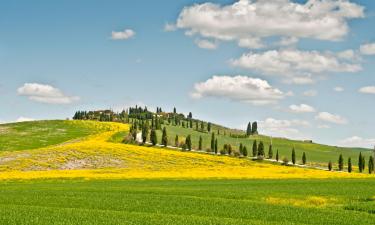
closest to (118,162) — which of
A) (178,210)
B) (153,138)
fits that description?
(153,138)

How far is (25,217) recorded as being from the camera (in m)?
25.2

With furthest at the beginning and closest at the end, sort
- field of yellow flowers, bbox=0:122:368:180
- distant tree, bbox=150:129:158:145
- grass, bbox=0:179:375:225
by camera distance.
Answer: distant tree, bbox=150:129:158:145
field of yellow flowers, bbox=0:122:368:180
grass, bbox=0:179:375:225

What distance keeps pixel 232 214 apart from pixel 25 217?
1237cm

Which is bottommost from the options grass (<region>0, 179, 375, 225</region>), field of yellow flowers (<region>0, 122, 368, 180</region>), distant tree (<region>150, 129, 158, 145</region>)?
field of yellow flowers (<region>0, 122, 368, 180</region>)

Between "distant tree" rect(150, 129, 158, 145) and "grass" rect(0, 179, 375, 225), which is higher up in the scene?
"distant tree" rect(150, 129, 158, 145)

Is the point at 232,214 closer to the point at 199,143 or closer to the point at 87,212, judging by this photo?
the point at 87,212

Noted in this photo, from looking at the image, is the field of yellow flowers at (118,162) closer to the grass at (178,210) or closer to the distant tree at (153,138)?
the distant tree at (153,138)

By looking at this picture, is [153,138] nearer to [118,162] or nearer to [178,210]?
[118,162]

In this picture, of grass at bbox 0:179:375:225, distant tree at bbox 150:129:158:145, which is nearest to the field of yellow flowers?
distant tree at bbox 150:129:158:145

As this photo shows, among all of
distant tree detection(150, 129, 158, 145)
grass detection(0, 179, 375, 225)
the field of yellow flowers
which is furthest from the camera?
distant tree detection(150, 129, 158, 145)

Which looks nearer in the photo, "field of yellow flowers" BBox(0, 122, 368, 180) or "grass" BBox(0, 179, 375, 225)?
"grass" BBox(0, 179, 375, 225)

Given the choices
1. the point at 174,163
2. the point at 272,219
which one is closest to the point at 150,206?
the point at 272,219

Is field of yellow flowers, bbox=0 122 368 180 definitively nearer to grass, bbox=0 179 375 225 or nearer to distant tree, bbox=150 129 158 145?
distant tree, bbox=150 129 158 145

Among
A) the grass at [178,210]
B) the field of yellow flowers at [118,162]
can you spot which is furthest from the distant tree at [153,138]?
the grass at [178,210]
